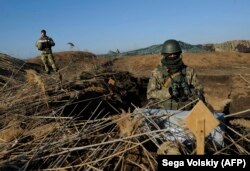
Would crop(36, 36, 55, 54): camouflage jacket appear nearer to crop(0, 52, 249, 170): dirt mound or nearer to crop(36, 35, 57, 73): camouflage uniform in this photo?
crop(36, 35, 57, 73): camouflage uniform

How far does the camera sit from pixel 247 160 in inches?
146

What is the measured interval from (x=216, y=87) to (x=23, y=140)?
33.5 ft

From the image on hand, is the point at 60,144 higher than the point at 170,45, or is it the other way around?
the point at 170,45

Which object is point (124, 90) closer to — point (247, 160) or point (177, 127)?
point (177, 127)

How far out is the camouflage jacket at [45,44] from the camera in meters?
16.5

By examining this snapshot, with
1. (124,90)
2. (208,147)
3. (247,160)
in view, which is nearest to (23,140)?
(208,147)

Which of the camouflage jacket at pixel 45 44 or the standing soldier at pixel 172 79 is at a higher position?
the camouflage jacket at pixel 45 44

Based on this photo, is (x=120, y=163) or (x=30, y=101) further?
(x=30, y=101)

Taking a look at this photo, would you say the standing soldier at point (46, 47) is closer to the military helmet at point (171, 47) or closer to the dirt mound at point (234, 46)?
the military helmet at point (171, 47)

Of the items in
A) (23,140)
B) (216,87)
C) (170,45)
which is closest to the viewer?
(23,140)

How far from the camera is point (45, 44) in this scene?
16.6 m

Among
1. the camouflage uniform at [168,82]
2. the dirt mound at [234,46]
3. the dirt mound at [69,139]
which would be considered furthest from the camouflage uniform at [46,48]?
the dirt mound at [234,46]

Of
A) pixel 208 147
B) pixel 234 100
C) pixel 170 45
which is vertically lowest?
pixel 234 100

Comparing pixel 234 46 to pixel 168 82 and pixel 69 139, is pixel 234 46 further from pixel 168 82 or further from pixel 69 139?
pixel 69 139
